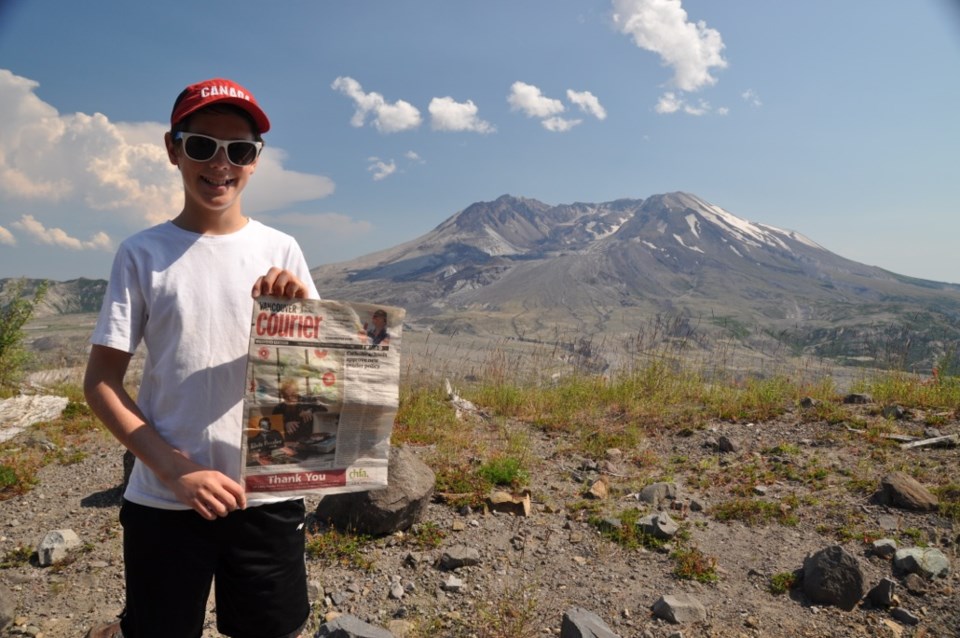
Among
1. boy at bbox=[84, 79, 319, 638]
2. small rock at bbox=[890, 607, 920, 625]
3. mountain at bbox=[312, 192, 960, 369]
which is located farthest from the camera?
mountain at bbox=[312, 192, 960, 369]

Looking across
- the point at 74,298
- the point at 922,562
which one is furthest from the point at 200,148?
the point at 74,298

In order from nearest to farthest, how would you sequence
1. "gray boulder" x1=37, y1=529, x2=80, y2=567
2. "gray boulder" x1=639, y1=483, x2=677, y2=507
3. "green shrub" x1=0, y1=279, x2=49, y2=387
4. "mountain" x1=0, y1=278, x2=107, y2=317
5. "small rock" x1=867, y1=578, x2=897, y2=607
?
"small rock" x1=867, y1=578, x2=897, y2=607, "gray boulder" x1=37, y1=529, x2=80, y2=567, "gray boulder" x1=639, y1=483, x2=677, y2=507, "green shrub" x1=0, y1=279, x2=49, y2=387, "mountain" x1=0, y1=278, x2=107, y2=317

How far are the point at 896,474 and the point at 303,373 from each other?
5169mm

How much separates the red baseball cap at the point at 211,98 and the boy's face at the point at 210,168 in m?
0.04

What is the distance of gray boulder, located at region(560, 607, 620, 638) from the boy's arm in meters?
2.01

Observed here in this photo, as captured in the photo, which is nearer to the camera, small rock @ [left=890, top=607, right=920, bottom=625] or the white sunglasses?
the white sunglasses

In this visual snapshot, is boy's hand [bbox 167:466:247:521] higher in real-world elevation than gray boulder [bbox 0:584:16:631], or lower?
higher

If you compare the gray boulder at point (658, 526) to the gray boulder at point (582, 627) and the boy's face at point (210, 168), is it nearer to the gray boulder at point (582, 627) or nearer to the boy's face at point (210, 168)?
the gray boulder at point (582, 627)

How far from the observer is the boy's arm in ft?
4.57

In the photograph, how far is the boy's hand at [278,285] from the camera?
1.50m

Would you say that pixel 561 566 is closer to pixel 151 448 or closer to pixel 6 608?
pixel 151 448

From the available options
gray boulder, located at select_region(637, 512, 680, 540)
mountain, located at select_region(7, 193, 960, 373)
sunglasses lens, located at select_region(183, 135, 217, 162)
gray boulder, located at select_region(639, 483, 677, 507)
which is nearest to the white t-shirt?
sunglasses lens, located at select_region(183, 135, 217, 162)

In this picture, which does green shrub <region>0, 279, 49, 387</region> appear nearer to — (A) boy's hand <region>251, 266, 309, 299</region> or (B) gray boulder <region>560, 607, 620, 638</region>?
(B) gray boulder <region>560, 607, 620, 638</region>

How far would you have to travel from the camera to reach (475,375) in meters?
10.4
